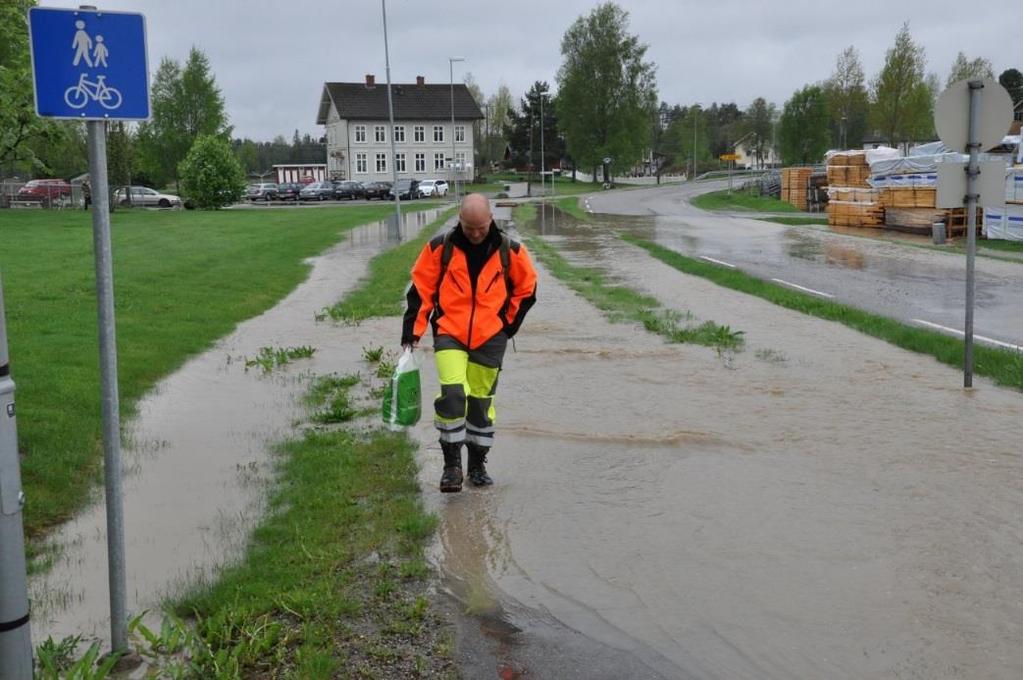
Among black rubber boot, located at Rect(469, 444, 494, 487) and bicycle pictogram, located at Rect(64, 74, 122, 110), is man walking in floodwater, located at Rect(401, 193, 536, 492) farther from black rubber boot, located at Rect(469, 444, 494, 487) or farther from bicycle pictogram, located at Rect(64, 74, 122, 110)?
bicycle pictogram, located at Rect(64, 74, 122, 110)

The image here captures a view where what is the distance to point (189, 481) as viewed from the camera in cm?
675

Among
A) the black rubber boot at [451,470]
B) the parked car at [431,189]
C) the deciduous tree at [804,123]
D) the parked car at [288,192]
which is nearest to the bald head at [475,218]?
the black rubber boot at [451,470]

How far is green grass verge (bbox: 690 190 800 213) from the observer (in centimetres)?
5066

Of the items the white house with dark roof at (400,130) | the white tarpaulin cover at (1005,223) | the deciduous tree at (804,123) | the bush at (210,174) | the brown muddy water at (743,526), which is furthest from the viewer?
the white house with dark roof at (400,130)

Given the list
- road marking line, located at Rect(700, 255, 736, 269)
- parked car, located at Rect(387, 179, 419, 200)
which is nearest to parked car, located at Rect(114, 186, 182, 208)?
parked car, located at Rect(387, 179, 419, 200)

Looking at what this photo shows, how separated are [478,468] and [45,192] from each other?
57144mm

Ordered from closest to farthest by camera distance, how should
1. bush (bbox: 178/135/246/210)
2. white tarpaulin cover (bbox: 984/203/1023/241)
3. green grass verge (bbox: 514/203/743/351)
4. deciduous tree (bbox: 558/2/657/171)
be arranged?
green grass verge (bbox: 514/203/743/351)
white tarpaulin cover (bbox: 984/203/1023/241)
bush (bbox: 178/135/246/210)
deciduous tree (bbox: 558/2/657/171)

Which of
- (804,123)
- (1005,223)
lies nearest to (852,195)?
(1005,223)

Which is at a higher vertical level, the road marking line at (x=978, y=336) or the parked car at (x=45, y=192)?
the parked car at (x=45, y=192)

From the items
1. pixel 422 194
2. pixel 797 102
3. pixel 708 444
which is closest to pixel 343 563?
pixel 708 444

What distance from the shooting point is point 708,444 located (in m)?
7.34

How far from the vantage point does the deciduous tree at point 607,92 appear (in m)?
91.1

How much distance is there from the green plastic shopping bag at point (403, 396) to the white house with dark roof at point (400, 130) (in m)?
93.5

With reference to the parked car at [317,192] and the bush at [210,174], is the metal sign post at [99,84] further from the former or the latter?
the parked car at [317,192]
